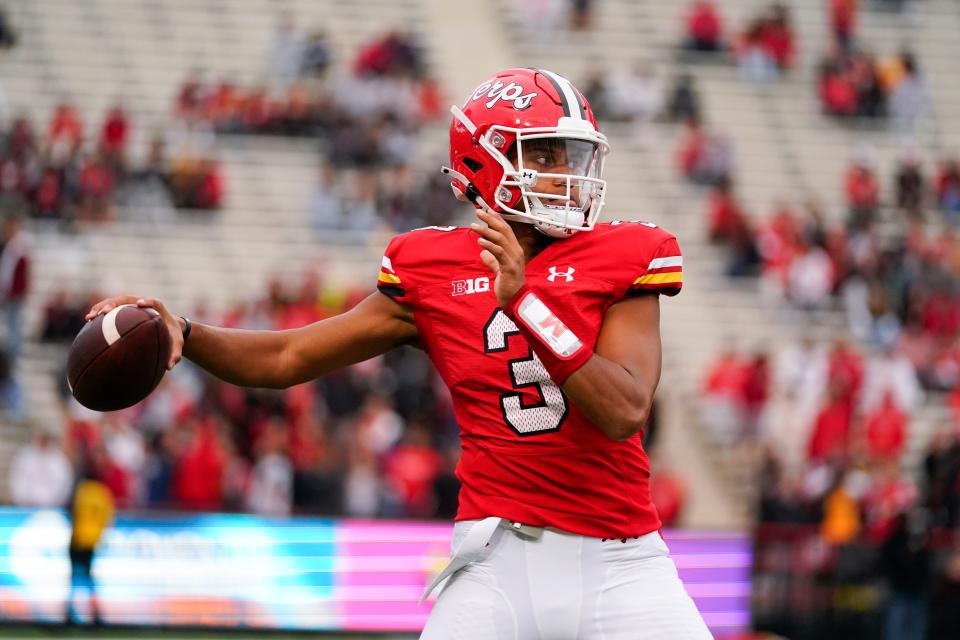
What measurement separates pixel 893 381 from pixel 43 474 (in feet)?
26.1

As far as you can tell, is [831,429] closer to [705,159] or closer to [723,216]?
[723,216]

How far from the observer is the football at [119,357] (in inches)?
155

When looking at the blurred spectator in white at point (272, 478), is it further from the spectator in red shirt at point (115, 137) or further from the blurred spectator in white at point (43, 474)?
the spectator in red shirt at point (115, 137)

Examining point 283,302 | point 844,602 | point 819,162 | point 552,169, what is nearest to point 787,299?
point 819,162

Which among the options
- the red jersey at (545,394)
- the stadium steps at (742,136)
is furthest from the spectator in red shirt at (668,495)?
the red jersey at (545,394)

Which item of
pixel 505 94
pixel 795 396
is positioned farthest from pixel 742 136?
pixel 505 94

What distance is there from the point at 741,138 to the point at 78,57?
7855mm

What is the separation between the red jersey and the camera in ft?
12.5

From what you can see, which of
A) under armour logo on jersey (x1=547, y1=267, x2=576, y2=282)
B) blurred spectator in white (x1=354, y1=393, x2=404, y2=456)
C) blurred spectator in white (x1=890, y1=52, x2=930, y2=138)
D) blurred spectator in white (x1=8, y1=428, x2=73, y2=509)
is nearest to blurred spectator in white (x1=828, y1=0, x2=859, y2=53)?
blurred spectator in white (x1=890, y1=52, x2=930, y2=138)

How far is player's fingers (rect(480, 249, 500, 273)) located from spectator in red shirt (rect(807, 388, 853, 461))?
35.1 ft

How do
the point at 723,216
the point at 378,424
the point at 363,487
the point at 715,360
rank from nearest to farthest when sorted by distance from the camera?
1. the point at 363,487
2. the point at 378,424
3. the point at 715,360
4. the point at 723,216

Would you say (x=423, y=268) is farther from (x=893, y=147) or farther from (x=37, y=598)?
(x=893, y=147)

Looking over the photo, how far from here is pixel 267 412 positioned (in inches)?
518

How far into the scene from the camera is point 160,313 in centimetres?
404
